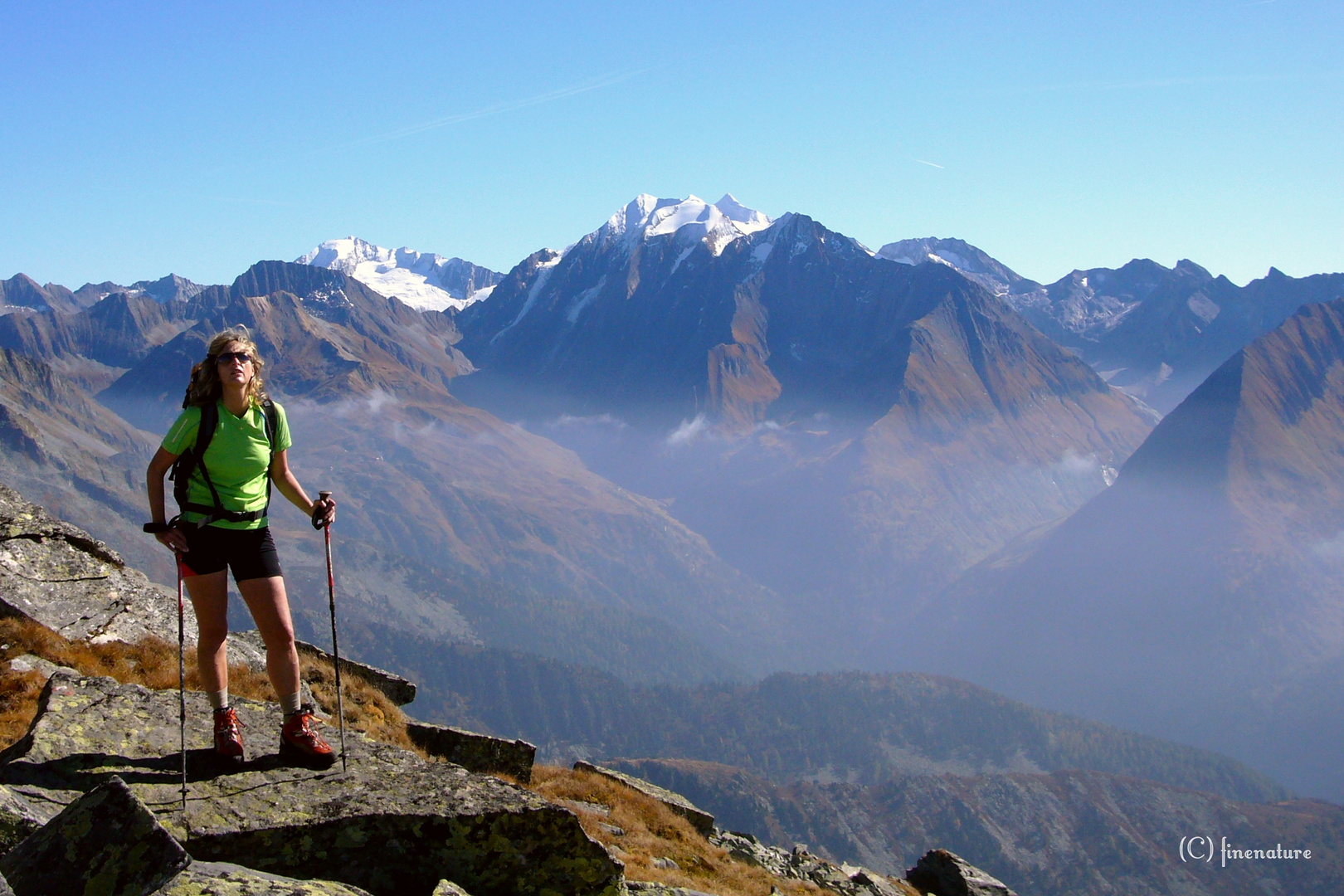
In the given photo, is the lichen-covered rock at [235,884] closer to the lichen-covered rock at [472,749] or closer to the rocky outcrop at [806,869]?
the lichen-covered rock at [472,749]

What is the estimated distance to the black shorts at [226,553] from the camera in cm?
1079

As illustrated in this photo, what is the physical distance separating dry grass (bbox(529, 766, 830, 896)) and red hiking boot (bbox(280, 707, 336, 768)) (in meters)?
6.29

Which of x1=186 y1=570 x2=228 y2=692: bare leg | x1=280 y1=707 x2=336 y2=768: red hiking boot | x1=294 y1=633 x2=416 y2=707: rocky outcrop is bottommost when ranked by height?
x1=294 y1=633 x2=416 y2=707: rocky outcrop

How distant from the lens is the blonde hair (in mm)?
10688

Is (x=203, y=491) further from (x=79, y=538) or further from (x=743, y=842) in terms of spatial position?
(x=743, y=842)

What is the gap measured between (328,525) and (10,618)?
8.30m

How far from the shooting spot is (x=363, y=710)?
19.2m

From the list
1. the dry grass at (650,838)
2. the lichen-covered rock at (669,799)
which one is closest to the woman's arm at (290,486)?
the dry grass at (650,838)

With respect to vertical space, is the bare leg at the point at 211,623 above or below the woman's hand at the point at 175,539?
below

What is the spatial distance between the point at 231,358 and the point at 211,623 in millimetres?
3282

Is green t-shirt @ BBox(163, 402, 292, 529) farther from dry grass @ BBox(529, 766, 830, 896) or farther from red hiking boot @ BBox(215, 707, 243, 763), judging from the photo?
dry grass @ BBox(529, 766, 830, 896)

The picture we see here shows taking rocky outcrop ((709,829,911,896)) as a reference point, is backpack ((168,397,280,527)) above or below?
above

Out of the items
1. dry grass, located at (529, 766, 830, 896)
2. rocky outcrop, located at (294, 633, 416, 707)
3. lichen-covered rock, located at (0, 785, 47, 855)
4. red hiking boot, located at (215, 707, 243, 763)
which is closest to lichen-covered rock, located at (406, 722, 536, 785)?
dry grass, located at (529, 766, 830, 896)

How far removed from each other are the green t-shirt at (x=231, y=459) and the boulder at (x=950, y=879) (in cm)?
2373
